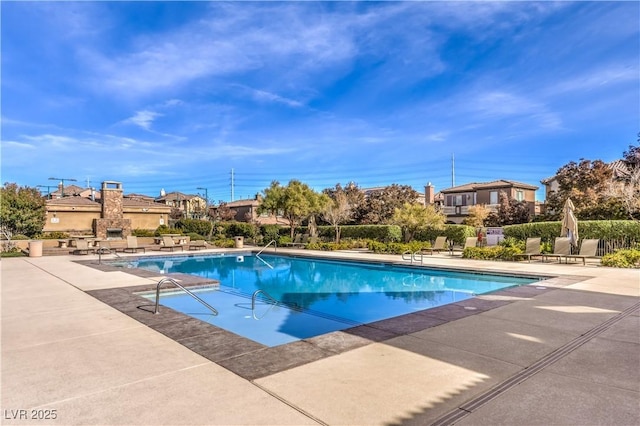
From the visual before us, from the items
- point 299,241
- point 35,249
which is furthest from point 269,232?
point 35,249

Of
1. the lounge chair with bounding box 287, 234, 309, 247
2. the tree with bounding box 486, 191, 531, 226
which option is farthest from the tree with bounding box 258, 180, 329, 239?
the tree with bounding box 486, 191, 531, 226

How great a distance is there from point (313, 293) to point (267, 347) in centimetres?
678

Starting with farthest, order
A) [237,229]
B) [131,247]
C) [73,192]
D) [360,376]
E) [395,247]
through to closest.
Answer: [73,192], [237,229], [131,247], [395,247], [360,376]

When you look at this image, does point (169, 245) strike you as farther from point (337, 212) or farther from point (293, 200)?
point (337, 212)

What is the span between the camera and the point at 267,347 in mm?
5020

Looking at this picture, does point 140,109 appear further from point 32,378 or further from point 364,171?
point 364,171

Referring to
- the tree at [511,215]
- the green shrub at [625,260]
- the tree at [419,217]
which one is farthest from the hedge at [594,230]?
the tree at [511,215]

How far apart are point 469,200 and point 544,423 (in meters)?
44.7

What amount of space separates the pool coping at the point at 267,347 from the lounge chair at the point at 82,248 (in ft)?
49.1

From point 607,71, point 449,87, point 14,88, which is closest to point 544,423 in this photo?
point 607,71

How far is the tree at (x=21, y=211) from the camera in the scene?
79.4ft

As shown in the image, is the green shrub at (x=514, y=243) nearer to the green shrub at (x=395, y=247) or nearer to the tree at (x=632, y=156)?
the green shrub at (x=395, y=247)

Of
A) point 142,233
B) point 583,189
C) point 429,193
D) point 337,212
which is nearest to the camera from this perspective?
point 583,189

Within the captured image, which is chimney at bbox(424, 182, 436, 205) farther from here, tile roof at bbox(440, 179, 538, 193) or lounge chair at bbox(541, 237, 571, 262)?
lounge chair at bbox(541, 237, 571, 262)
